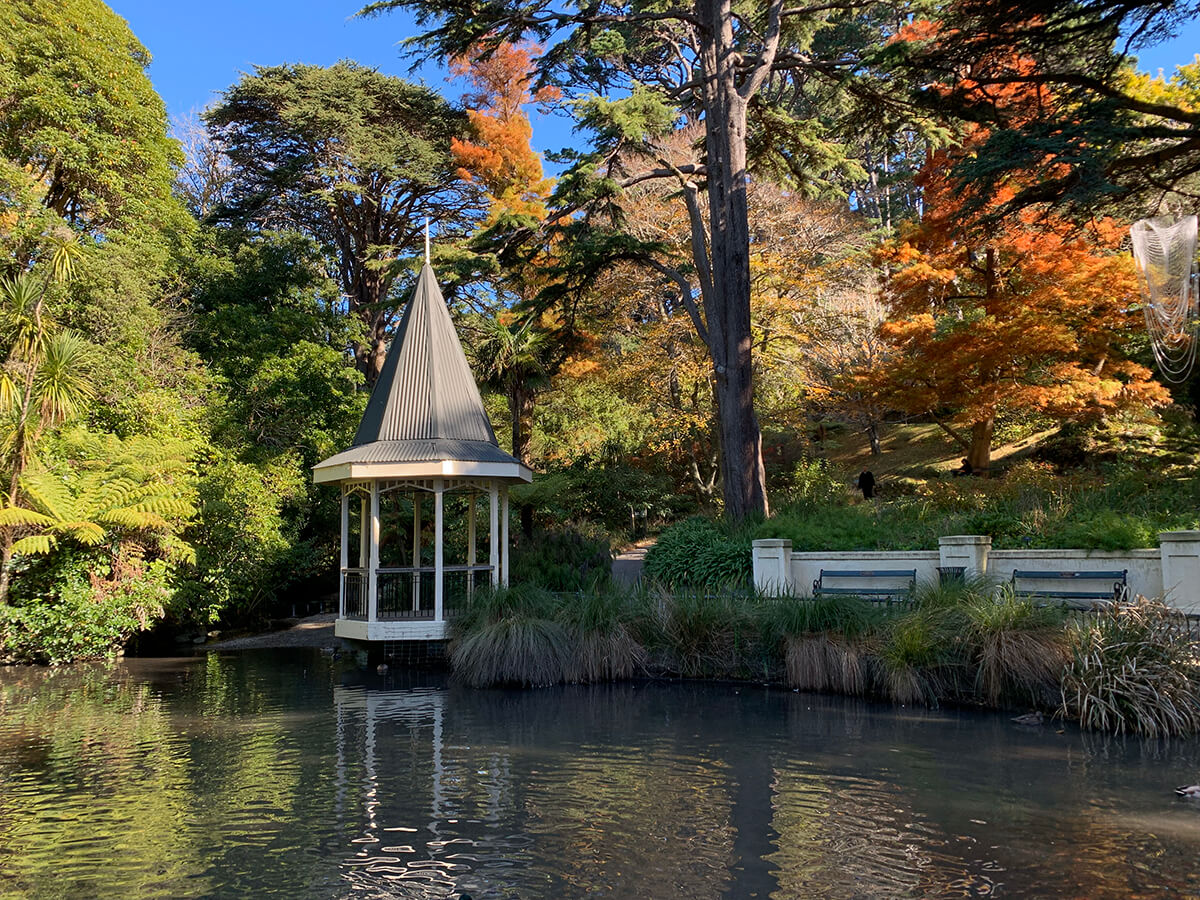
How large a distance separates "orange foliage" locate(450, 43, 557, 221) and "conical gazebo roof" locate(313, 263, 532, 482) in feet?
40.5

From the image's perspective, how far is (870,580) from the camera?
13.8 meters

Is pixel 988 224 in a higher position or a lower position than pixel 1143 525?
higher

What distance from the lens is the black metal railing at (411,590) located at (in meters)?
14.8

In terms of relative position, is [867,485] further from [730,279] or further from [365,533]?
[365,533]

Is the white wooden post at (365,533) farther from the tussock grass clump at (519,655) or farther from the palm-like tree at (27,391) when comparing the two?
the palm-like tree at (27,391)

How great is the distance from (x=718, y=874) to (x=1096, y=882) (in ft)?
7.47

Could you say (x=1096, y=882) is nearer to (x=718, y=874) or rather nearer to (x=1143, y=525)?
(x=718, y=874)

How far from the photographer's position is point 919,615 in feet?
35.4

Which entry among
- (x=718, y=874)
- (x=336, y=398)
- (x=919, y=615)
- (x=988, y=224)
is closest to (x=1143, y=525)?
(x=919, y=615)

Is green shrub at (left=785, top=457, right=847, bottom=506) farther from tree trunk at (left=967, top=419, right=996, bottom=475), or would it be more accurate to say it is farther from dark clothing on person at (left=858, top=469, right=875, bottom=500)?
tree trunk at (left=967, top=419, right=996, bottom=475)

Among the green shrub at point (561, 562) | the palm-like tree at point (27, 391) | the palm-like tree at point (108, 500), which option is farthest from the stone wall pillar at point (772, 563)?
the palm-like tree at point (27, 391)

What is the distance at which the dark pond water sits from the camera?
5.51 m

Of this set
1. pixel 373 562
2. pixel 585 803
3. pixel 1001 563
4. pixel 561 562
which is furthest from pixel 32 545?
pixel 1001 563

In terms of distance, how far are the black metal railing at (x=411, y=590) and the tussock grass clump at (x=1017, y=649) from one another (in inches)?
305
